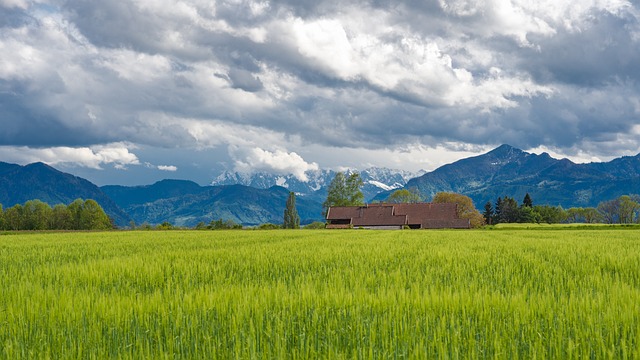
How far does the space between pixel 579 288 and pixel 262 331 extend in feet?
19.5

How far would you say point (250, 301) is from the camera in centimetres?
591

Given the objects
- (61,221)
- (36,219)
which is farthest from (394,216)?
(36,219)

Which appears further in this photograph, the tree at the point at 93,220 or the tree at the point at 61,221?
the tree at the point at 61,221

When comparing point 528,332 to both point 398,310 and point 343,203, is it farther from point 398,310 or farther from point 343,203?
point 343,203

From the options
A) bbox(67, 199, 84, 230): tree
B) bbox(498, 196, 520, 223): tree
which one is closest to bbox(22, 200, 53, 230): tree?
bbox(67, 199, 84, 230): tree

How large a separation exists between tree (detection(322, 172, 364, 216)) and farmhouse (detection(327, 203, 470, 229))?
1705cm

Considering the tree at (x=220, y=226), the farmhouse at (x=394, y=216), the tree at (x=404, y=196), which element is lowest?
the tree at (x=220, y=226)

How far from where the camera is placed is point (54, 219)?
126 m

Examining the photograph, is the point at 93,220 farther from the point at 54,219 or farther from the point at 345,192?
the point at 345,192

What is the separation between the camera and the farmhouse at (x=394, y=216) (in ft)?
321

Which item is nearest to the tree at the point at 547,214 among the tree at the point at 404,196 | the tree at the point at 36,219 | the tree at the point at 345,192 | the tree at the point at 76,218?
the tree at the point at 404,196

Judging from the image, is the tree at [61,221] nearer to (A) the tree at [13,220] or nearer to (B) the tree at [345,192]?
(A) the tree at [13,220]

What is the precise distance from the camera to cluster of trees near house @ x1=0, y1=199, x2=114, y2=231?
121500 mm

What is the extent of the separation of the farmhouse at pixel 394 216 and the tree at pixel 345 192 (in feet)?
55.9
